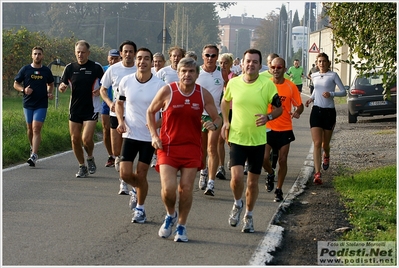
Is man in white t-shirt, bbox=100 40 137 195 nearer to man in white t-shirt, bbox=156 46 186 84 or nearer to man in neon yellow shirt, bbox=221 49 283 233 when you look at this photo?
man in white t-shirt, bbox=156 46 186 84

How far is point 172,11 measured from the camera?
390 feet

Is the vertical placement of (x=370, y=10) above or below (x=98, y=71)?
above

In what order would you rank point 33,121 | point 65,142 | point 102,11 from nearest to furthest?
point 33,121 → point 65,142 → point 102,11

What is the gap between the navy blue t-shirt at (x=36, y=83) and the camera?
44.8 feet

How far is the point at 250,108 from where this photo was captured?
8.70 metres

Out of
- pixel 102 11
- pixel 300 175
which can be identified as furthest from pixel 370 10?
pixel 102 11

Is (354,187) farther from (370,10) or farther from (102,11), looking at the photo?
(102,11)

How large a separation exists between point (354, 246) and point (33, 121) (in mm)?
7258

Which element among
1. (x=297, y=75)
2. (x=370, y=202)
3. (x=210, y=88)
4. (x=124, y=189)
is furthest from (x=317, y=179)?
(x=297, y=75)

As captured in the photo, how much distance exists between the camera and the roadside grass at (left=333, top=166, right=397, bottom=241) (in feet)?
27.6

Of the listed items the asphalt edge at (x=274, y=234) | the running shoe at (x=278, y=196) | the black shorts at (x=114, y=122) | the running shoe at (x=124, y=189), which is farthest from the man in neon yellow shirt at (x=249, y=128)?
the black shorts at (x=114, y=122)

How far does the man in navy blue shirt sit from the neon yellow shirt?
18.2ft

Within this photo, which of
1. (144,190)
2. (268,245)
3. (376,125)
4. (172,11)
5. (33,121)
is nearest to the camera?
(268,245)

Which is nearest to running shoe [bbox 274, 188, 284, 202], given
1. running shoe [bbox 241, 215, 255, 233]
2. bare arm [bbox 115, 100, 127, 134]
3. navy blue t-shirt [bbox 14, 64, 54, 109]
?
running shoe [bbox 241, 215, 255, 233]
